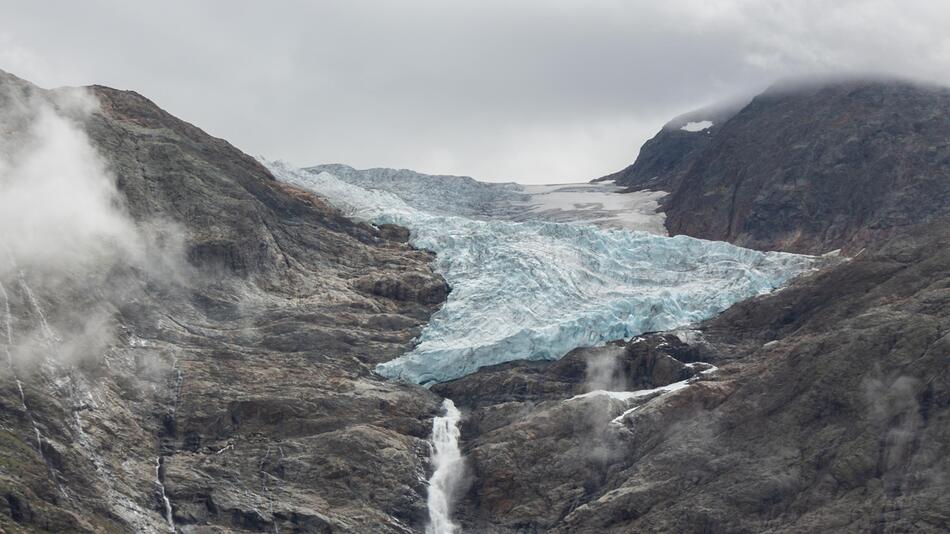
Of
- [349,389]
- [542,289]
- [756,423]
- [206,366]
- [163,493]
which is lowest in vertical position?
[756,423]

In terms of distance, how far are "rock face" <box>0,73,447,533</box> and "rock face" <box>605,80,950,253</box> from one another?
38938 millimetres

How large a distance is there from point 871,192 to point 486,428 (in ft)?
185

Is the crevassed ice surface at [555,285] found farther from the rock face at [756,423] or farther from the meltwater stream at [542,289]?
the rock face at [756,423]

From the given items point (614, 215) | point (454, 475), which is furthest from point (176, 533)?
point (614, 215)

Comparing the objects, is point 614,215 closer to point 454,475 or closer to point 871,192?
point 871,192

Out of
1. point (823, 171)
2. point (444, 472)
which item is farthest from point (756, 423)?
point (823, 171)

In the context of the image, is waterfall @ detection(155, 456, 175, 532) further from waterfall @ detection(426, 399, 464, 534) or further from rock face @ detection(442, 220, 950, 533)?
rock face @ detection(442, 220, 950, 533)

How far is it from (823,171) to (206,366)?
7199 cm

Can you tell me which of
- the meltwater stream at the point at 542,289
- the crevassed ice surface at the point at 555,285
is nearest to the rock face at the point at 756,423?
the meltwater stream at the point at 542,289

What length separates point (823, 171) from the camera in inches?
6068

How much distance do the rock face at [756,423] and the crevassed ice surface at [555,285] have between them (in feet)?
9.90

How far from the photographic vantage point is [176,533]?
93.8 m

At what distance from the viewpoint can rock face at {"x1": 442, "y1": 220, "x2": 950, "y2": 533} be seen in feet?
302

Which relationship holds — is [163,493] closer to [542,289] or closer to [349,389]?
[349,389]
